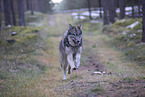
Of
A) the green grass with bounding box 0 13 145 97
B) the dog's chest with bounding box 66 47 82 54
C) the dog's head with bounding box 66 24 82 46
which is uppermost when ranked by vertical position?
the dog's head with bounding box 66 24 82 46

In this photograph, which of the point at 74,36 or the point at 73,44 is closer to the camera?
the point at 74,36

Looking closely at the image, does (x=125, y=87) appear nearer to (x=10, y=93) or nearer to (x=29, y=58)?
(x=10, y=93)

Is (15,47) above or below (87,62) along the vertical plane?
above

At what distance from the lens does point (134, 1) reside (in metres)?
30.7

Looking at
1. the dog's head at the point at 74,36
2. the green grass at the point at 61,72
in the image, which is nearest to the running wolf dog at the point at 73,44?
the dog's head at the point at 74,36

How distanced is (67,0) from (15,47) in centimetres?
7297

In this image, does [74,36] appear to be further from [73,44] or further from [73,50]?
[73,50]

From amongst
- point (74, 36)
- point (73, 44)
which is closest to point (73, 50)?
point (73, 44)

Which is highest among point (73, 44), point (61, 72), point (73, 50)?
point (73, 44)

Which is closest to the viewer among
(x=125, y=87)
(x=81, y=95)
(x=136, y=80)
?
(x=81, y=95)

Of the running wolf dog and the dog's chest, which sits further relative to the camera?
the dog's chest

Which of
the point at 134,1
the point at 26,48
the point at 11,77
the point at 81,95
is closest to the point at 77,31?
the point at 81,95

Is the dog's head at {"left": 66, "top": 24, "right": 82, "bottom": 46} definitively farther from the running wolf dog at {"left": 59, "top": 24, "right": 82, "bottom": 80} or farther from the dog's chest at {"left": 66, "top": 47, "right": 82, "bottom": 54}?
the dog's chest at {"left": 66, "top": 47, "right": 82, "bottom": 54}

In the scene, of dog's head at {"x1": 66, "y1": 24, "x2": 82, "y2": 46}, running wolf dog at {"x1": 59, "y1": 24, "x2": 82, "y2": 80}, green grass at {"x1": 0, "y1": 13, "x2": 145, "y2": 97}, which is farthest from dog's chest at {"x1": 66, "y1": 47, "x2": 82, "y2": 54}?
green grass at {"x1": 0, "y1": 13, "x2": 145, "y2": 97}
